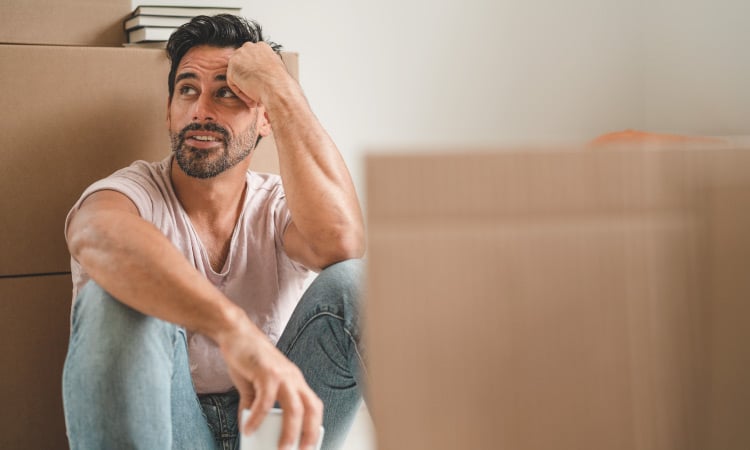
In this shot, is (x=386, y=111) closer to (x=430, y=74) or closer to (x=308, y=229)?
(x=430, y=74)

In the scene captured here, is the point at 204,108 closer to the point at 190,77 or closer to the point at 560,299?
the point at 190,77

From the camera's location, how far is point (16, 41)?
1479mm

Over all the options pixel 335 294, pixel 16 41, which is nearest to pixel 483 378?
pixel 335 294

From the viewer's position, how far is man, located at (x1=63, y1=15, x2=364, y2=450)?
0.93m

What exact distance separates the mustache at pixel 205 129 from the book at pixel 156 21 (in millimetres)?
256

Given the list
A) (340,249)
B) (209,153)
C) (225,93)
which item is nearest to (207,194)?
(209,153)

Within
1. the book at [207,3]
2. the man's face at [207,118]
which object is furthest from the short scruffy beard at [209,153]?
the book at [207,3]

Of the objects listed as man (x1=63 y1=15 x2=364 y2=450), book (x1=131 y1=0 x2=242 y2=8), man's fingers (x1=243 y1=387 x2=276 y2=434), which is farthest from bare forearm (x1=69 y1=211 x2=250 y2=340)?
book (x1=131 y1=0 x2=242 y2=8)

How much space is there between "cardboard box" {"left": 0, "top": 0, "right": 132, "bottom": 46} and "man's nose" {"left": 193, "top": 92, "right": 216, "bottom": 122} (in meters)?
0.33

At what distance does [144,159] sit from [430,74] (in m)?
0.99

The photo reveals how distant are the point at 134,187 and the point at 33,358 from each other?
40 centimetres

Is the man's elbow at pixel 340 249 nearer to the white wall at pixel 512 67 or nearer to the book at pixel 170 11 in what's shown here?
the book at pixel 170 11

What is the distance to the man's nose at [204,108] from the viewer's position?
4.59ft

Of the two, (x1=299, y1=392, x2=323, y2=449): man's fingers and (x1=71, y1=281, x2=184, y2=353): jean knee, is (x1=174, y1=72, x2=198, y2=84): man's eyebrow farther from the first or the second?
(x1=299, y1=392, x2=323, y2=449): man's fingers
